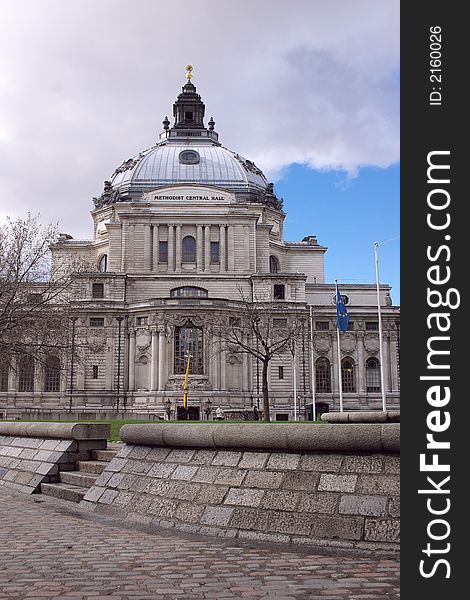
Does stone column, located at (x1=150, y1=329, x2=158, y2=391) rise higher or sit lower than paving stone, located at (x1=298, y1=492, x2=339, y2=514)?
higher

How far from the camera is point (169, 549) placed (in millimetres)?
9242

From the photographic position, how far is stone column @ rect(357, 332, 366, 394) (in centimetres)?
7862

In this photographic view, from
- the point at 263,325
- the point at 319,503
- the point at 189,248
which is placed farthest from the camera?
the point at 189,248

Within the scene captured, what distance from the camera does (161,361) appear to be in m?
71.2

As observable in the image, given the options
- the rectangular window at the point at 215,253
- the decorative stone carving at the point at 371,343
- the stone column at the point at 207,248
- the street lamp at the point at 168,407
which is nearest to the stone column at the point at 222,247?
the rectangular window at the point at 215,253

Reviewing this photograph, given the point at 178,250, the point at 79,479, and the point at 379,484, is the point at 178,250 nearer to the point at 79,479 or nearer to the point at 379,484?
the point at 79,479

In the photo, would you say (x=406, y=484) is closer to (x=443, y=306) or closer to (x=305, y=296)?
(x=443, y=306)

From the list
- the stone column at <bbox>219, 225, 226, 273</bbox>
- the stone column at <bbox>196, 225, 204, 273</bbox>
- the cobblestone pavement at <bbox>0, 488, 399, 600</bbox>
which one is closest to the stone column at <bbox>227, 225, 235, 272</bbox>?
the stone column at <bbox>219, 225, 226, 273</bbox>

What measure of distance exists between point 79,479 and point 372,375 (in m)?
67.4

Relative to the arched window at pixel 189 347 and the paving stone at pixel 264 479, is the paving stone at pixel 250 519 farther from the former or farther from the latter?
the arched window at pixel 189 347

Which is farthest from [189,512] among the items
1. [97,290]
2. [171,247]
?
[171,247]

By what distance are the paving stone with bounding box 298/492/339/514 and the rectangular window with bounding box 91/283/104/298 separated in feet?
232

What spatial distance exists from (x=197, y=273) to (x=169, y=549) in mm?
72341

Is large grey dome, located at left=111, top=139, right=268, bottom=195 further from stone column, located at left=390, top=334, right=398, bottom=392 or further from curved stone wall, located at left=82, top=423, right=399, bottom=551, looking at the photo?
curved stone wall, located at left=82, top=423, right=399, bottom=551
